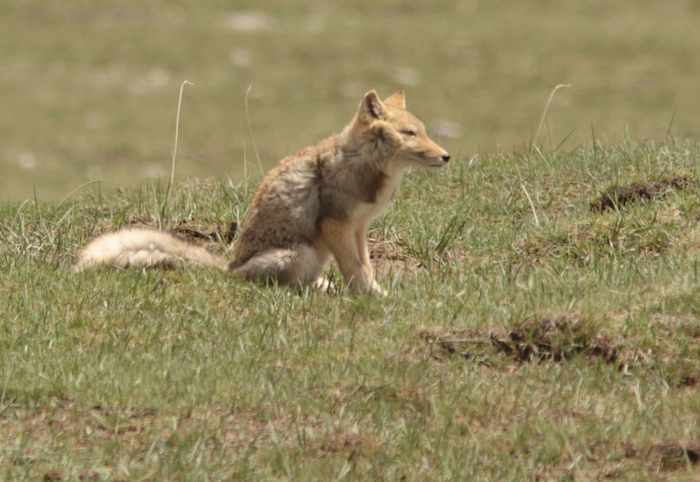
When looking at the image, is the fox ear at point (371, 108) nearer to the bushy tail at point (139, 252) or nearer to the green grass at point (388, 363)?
the green grass at point (388, 363)

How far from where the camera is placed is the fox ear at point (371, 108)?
22.8 feet

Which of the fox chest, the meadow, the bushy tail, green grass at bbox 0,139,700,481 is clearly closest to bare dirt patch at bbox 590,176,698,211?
the meadow

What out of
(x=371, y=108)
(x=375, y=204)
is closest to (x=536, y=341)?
(x=375, y=204)

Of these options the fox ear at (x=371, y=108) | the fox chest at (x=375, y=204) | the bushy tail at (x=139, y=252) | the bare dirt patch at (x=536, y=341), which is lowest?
the bushy tail at (x=139, y=252)

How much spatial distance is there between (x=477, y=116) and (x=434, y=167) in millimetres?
14783

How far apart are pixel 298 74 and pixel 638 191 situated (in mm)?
16823

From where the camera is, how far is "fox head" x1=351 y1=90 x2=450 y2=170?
270 inches

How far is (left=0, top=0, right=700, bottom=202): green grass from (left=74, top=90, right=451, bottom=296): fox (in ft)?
32.0

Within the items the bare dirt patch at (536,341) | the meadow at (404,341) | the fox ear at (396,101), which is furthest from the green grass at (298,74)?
the bare dirt patch at (536,341)

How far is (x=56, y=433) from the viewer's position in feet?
16.0

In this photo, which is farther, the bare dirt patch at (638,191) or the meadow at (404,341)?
the bare dirt patch at (638,191)

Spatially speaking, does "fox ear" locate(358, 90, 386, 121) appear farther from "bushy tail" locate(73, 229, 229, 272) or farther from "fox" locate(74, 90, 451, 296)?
"bushy tail" locate(73, 229, 229, 272)

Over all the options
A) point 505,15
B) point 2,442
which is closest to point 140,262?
point 2,442

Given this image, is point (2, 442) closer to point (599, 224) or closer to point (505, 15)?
point (599, 224)
